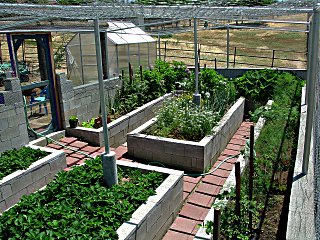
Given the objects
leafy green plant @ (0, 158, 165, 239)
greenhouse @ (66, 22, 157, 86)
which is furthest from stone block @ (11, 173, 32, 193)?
greenhouse @ (66, 22, 157, 86)

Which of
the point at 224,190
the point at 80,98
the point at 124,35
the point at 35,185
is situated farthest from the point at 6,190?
the point at 124,35

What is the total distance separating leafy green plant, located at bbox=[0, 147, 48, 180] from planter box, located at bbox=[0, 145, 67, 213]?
104 mm

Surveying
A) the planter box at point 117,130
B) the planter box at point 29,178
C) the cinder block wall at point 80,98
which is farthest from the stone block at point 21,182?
the cinder block wall at point 80,98

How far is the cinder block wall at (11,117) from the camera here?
18.5ft


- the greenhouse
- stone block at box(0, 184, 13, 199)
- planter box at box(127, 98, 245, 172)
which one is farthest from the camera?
the greenhouse

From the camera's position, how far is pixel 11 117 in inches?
228

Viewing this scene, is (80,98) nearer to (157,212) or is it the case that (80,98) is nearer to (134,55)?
(134,55)

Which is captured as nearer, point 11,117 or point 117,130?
point 11,117

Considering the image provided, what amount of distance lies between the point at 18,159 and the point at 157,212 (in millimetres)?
2599

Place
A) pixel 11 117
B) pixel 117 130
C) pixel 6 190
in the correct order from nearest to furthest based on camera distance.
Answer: pixel 6 190 → pixel 11 117 → pixel 117 130

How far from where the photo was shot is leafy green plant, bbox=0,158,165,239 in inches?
132

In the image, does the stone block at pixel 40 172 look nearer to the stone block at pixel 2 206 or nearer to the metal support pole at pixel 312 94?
the stone block at pixel 2 206

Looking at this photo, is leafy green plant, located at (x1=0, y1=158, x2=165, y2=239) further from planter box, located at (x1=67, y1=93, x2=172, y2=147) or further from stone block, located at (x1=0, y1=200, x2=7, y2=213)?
planter box, located at (x1=67, y1=93, x2=172, y2=147)

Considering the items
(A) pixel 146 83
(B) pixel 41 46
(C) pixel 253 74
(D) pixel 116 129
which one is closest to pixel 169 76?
(A) pixel 146 83
